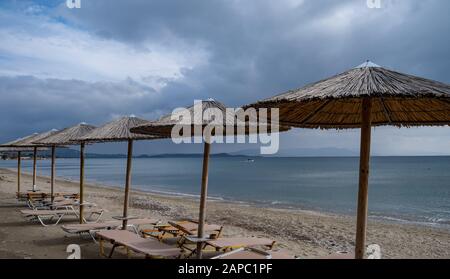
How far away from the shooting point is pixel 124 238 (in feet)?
19.3

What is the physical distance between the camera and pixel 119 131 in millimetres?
6992

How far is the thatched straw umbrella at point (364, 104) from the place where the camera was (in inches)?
126

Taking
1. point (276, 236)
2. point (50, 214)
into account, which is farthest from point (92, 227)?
point (276, 236)

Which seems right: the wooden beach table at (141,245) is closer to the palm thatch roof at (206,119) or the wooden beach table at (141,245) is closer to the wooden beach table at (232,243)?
the wooden beach table at (232,243)

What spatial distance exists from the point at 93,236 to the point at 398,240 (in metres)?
7.79

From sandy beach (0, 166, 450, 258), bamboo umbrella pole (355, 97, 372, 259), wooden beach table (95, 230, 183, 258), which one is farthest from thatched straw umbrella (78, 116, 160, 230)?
bamboo umbrella pole (355, 97, 372, 259)

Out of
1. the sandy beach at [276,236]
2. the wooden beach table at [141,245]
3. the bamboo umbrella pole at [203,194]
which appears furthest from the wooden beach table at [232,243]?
the sandy beach at [276,236]

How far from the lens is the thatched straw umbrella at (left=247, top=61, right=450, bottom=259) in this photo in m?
3.19

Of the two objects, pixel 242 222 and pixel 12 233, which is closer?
pixel 12 233

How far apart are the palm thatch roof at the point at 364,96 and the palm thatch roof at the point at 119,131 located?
2960mm

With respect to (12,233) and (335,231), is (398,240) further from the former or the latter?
(12,233)

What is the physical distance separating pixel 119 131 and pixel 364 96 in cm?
480
